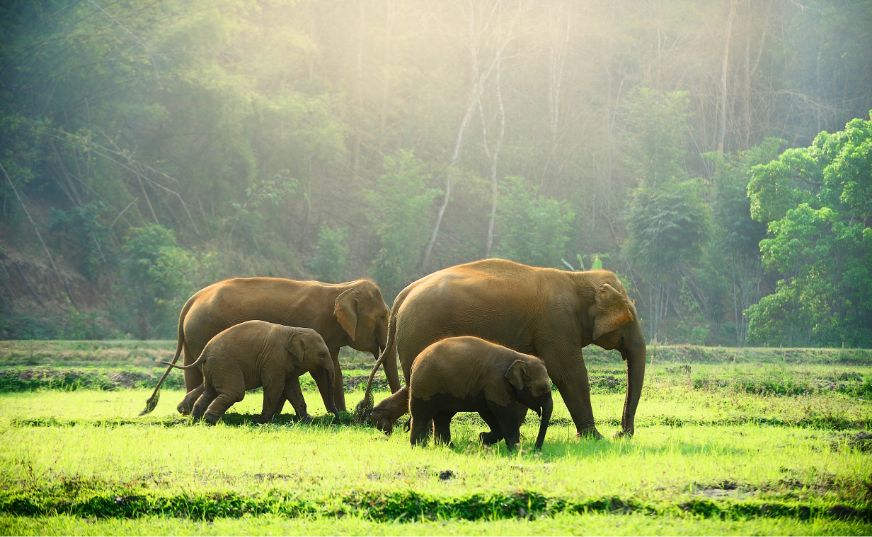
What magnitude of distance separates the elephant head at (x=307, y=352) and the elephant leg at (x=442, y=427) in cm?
263

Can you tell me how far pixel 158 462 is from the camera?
Answer: 9.59 m

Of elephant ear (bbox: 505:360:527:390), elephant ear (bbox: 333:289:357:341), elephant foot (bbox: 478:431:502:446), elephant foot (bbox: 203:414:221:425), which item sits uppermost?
elephant ear (bbox: 505:360:527:390)

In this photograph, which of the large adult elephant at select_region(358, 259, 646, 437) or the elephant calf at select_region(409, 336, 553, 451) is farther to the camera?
the large adult elephant at select_region(358, 259, 646, 437)

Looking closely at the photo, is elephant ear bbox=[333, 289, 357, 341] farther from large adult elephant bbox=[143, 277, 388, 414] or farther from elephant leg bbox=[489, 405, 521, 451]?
elephant leg bbox=[489, 405, 521, 451]

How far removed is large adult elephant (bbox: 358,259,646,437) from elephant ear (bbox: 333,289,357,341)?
216 cm

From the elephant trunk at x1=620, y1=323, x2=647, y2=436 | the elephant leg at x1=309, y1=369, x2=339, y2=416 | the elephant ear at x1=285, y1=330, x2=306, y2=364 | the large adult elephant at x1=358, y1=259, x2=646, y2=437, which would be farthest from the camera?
the elephant leg at x1=309, y1=369, x2=339, y2=416

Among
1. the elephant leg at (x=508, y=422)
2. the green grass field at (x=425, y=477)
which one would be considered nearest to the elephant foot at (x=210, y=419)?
the green grass field at (x=425, y=477)

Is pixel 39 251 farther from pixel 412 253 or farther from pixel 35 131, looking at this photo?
pixel 412 253

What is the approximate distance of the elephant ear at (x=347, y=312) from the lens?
1487cm

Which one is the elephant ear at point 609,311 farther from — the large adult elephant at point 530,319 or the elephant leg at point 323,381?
the elephant leg at point 323,381

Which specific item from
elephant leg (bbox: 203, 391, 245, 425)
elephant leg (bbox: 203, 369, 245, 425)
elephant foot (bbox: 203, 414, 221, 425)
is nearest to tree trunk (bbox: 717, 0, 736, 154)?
elephant leg (bbox: 203, 369, 245, 425)

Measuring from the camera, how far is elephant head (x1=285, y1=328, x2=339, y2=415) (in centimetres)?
1327

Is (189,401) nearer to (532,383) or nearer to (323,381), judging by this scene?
(323,381)

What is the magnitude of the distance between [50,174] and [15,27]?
522cm
